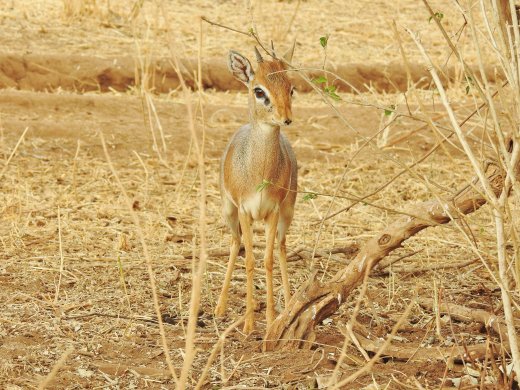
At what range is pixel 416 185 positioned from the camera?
804cm

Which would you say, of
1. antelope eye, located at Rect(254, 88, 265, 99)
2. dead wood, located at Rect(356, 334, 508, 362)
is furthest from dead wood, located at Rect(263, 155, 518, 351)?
antelope eye, located at Rect(254, 88, 265, 99)

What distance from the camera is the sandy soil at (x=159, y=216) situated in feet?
14.6

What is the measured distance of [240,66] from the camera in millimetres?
5109

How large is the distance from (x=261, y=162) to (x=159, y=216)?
2068mm

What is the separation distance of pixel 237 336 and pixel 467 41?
9.07 meters

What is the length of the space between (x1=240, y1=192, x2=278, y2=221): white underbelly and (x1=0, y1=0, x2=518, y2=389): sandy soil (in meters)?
0.46

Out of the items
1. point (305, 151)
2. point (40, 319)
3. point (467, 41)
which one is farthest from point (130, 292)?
point (467, 41)

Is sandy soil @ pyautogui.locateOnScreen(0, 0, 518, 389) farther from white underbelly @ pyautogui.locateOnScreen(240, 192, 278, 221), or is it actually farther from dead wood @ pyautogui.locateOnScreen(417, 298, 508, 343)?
white underbelly @ pyautogui.locateOnScreen(240, 192, 278, 221)

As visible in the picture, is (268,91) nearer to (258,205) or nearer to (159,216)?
(258,205)

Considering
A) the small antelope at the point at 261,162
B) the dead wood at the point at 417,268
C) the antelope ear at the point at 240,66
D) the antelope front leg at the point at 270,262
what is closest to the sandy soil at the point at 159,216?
the dead wood at the point at 417,268

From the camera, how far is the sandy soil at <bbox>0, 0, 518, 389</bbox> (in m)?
→ 4.44

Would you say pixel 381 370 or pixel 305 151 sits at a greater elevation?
pixel 381 370

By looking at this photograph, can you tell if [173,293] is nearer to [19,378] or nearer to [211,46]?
[19,378]

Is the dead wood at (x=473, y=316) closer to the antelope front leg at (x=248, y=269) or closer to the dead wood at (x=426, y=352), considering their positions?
the dead wood at (x=426, y=352)
